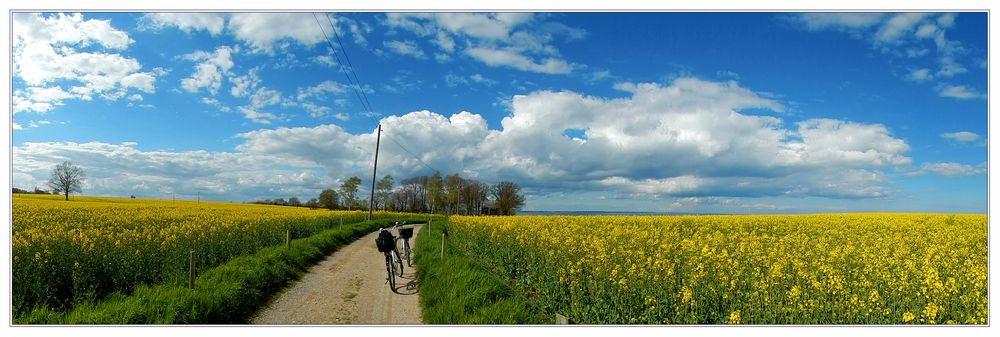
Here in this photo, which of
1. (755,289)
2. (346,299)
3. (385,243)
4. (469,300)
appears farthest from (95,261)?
(755,289)

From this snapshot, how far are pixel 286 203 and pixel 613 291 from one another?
85.3 metres

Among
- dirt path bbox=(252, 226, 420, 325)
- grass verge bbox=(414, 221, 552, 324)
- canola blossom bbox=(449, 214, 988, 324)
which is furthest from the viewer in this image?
dirt path bbox=(252, 226, 420, 325)

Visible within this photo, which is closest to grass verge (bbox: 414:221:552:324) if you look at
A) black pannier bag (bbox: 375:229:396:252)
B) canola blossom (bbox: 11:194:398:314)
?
black pannier bag (bbox: 375:229:396:252)

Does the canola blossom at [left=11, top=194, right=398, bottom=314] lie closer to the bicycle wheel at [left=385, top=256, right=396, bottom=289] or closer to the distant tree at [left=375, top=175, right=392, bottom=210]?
the bicycle wheel at [left=385, top=256, right=396, bottom=289]

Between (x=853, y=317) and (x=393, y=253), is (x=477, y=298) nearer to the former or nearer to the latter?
(x=393, y=253)

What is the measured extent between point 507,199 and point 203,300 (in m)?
65.5

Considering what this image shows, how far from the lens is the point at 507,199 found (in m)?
74.0

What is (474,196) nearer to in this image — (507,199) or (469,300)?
(507,199)

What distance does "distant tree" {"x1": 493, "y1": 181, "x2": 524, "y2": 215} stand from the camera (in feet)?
243

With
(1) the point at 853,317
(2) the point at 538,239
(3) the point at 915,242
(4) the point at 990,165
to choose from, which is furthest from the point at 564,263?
(3) the point at 915,242

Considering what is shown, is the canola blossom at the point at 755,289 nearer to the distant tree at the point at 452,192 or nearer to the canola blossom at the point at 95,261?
the canola blossom at the point at 95,261

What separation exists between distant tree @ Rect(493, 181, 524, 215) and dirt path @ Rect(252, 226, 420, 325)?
2296 inches

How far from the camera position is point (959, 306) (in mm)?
7371

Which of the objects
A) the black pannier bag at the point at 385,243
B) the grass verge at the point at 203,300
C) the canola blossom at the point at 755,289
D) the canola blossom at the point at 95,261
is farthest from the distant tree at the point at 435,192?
the canola blossom at the point at 755,289
